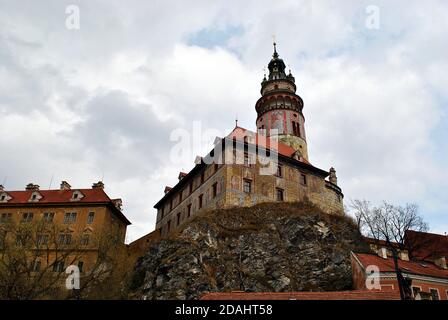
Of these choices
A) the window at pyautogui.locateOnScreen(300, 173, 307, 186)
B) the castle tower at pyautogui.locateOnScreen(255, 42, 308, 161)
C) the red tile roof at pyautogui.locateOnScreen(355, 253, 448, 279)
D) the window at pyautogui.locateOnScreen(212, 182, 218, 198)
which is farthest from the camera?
the castle tower at pyautogui.locateOnScreen(255, 42, 308, 161)

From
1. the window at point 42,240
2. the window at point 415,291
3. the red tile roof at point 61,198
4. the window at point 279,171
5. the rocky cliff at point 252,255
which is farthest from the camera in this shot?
the red tile roof at point 61,198

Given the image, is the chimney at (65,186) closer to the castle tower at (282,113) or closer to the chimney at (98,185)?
the chimney at (98,185)

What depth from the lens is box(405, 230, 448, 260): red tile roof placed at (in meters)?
42.6

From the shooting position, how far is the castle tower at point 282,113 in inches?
2029

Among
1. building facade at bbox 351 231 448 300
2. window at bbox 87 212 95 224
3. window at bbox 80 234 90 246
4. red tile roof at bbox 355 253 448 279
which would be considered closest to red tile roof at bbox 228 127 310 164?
building facade at bbox 351 231 448 300

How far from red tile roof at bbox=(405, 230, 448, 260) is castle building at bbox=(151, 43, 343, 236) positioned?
909 centimetres

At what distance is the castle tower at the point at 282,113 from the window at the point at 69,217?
27097mm

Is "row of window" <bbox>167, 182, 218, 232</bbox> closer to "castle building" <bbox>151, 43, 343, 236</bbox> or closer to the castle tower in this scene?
"castle building" <bbox>151, 43, 343, 236</bbox>

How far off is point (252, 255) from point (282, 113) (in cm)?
2741

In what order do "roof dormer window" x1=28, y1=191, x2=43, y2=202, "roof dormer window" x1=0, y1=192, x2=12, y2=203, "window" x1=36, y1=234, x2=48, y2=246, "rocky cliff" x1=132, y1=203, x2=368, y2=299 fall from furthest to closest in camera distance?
"roof dormer window" x1=0, y1=192, x2=12, y2=203
"roof dormer window" x1=28, y1=191, x2=43, y2=202
"rocky cliff" x1=132, y1=203, x2=368, y2=299
"window" x1=36, y1=234, x2=48, y2=246

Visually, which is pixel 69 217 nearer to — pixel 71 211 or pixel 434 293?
pixel 71 211

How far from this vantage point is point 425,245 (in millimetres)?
44688

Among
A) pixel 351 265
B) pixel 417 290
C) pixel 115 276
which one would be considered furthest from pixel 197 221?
pixel 417 290

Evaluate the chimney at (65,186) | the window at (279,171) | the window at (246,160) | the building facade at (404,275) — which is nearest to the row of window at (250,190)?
the window at (279,171)
